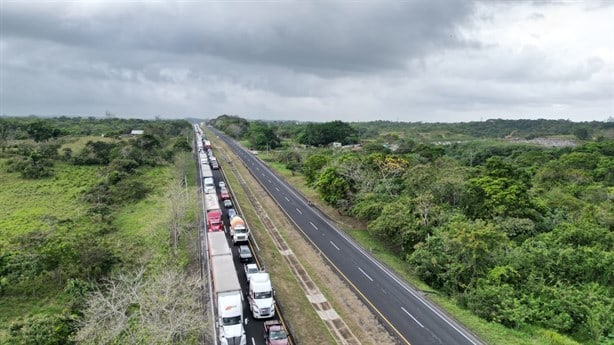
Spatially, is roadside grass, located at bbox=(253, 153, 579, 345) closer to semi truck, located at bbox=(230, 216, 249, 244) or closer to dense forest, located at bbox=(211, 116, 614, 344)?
dense forest, located at bbox=(211, 116, 614, 344)

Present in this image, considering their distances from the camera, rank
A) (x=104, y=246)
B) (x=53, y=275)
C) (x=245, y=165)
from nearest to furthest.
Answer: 1. (x=53, y=275)
2. (x=104, y=246)
3. (x=245, y=165)

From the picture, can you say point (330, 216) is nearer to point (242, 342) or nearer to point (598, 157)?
point (242, 342)

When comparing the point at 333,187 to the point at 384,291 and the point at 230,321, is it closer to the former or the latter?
the point at 384,291

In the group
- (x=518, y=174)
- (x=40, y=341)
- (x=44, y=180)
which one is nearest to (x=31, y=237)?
(x=40, y=341)

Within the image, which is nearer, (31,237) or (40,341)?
(40,341)

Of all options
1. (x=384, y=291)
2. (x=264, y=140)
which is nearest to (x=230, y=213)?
(x=384, y=291)

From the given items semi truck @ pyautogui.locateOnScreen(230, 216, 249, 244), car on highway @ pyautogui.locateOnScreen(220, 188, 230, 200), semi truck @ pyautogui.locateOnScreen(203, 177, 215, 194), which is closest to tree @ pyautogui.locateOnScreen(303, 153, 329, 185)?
car on highway @ pyautogui.locateOnScreen(220, 188, 230, 200)
